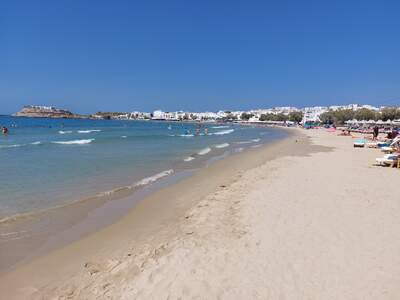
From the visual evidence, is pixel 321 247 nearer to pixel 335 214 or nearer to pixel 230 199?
pixel 335 214

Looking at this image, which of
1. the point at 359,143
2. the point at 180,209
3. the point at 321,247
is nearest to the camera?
the point at 321,247

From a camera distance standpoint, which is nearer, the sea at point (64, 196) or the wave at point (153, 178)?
the sea at point (64, 196)

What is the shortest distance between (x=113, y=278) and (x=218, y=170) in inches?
460

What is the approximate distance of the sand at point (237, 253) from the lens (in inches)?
179

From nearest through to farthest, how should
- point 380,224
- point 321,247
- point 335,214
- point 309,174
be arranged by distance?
1. point 321,247
2. point 380,224
3. point 335,214
4. point 309,174

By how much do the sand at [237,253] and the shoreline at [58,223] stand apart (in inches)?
14.2

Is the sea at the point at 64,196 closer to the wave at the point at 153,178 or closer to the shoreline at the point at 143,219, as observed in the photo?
the wave at the point at 153,178

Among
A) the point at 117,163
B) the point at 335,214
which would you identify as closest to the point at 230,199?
the point at 335,214

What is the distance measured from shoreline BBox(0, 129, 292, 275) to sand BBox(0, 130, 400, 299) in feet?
1.18

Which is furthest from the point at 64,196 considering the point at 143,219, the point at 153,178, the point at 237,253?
the point at 237,253

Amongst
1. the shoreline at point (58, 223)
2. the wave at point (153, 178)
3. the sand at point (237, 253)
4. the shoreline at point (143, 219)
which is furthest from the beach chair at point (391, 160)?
the shoreline at point (58, 223)

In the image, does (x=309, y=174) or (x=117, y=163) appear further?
(x=117, y=163)

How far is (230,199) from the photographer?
31.2 feet

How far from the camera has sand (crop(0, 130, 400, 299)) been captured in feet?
14.9
